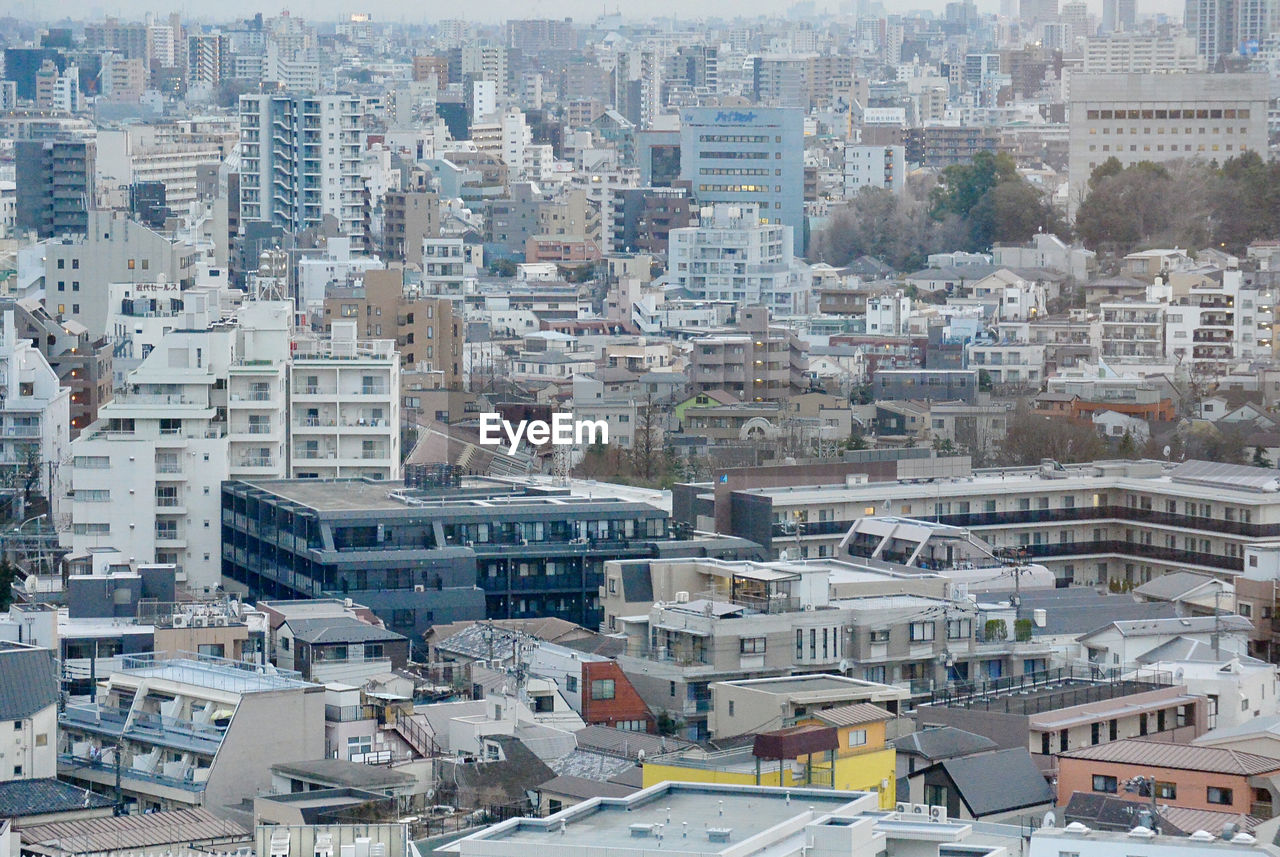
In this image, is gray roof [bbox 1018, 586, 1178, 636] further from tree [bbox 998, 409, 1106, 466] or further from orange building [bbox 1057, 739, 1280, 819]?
tree [bbox 998, 409, 1106, 466]

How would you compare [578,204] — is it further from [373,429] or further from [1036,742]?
[1036,742]

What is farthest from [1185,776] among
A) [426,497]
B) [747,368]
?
[747,368]

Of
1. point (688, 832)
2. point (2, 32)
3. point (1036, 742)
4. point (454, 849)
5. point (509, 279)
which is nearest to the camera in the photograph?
point (688, 832)

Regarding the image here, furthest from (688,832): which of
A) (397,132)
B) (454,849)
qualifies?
(397,132)

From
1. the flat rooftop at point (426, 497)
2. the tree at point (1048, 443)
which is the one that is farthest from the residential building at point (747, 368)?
the flat rooftop at point (426, 497)

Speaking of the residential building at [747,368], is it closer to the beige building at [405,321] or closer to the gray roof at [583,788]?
the beige building at [405,321]

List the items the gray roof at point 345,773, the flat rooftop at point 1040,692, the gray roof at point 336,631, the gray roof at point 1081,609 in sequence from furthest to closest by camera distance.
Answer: the gray roof at point 1081,609 → the gray roof at point 336,631 → the flat rooftop at point 1040,692 → the gray roof at point 345,773

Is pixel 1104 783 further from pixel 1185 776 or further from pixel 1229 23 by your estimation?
pixel 1229 23
